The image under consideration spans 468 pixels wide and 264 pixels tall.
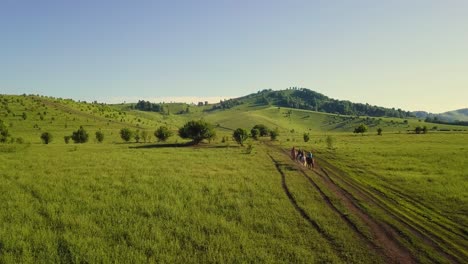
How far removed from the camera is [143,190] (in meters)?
29.9

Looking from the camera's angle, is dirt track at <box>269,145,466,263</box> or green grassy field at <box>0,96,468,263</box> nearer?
dirt track at <box>269,145,466,263</box>

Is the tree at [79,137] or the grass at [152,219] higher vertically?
the tree at [79,137]

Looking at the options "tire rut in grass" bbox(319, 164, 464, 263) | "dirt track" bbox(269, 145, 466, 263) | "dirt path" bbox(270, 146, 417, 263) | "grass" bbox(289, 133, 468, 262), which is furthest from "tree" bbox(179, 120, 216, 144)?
"dirt path" bbox(270, 146, 417, 263)

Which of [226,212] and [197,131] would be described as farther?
[197,131]

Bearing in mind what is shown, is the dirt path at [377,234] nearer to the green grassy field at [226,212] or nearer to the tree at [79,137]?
the green grassy field at [226,212]

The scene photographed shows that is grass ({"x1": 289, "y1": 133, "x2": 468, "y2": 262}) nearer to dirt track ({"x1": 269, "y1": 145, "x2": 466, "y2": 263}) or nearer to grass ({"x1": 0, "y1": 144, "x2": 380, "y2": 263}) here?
dirt track ({"x1": 269, "y1": 145, "x2": 466, "y2": 263})

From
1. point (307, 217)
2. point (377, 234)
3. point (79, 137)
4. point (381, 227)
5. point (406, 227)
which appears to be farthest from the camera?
point (79, 137)

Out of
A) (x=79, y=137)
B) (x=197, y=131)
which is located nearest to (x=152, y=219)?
(x=197, y=131)

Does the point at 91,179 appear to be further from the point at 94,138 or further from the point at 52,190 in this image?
the point at 94,138

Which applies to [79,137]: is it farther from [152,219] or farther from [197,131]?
[152,219]

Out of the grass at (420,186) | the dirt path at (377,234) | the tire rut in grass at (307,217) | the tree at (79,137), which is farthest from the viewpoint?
the tree at (79,137)

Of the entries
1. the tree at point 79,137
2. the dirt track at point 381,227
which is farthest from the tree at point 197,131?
the dirt track at point 381,227

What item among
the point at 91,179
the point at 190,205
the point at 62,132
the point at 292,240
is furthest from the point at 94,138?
the point at 292,240

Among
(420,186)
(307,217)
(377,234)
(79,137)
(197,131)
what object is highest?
(197,131)
